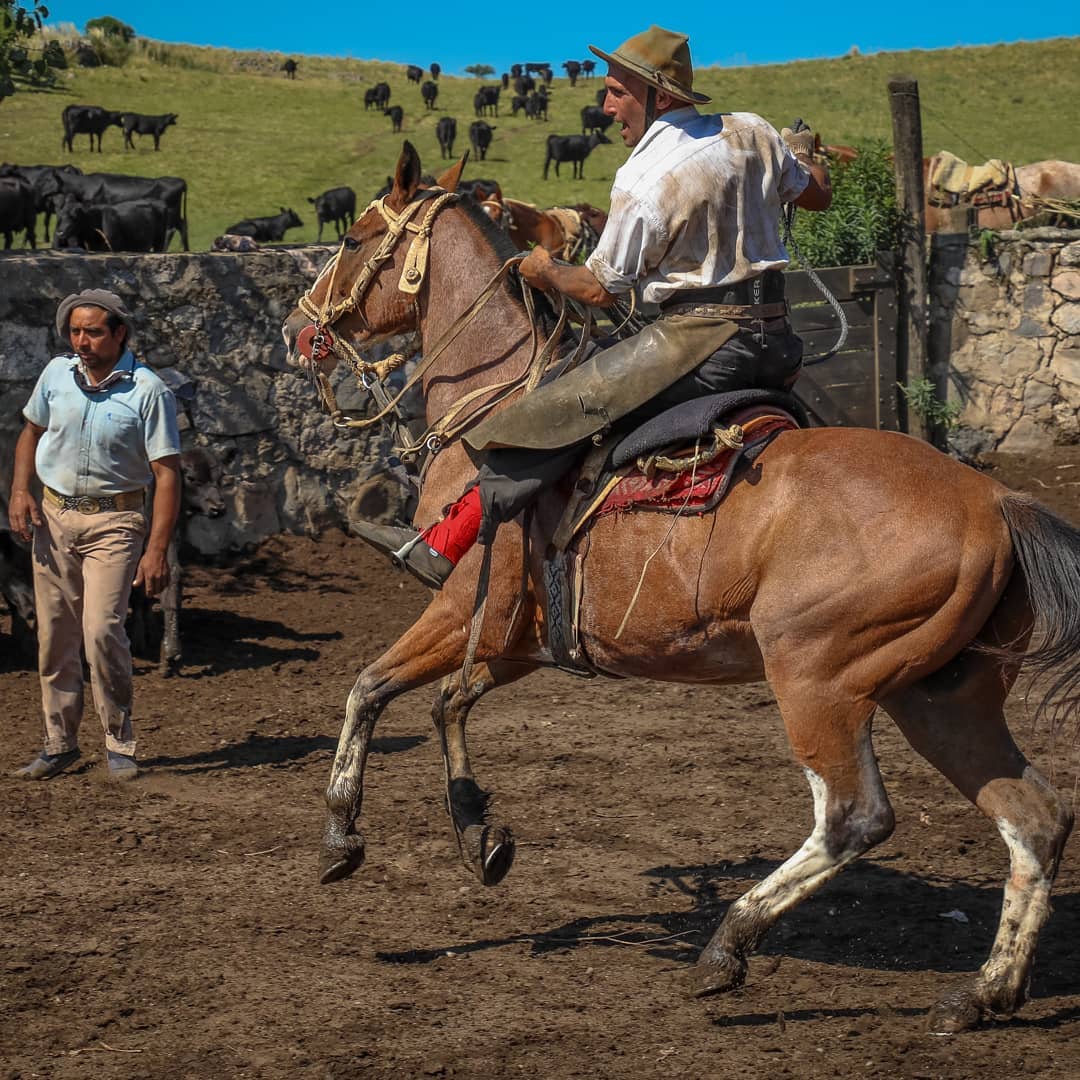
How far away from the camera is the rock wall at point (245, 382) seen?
1111 centimetres

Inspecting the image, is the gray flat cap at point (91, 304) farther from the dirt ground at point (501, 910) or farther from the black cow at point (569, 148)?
the black cow at point (569, 148)

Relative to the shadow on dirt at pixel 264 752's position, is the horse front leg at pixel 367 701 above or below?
above

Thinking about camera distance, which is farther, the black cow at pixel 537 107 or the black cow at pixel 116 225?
the black cow at pixel 537 107

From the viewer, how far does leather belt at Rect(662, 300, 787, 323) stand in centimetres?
477

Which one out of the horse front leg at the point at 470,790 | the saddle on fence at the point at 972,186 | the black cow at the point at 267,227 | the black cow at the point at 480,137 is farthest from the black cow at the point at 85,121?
the horse front leg at the point at 470,790

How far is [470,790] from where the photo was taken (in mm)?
5441

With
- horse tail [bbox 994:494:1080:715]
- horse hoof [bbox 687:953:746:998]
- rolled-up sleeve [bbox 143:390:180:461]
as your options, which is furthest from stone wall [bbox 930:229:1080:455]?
horse hoof [bbox 687:953:746:998]

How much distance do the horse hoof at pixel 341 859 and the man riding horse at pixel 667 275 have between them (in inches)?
45.8

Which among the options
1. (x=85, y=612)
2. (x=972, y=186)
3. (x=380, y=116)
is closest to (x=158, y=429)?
(x=85, y=612)

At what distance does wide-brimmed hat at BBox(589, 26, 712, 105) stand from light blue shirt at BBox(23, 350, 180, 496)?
321 centimetres

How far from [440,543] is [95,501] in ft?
8.93

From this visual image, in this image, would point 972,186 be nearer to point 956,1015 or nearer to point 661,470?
point 661,470

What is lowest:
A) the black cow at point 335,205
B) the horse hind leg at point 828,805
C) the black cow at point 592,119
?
the horse hind leg at point 828,805

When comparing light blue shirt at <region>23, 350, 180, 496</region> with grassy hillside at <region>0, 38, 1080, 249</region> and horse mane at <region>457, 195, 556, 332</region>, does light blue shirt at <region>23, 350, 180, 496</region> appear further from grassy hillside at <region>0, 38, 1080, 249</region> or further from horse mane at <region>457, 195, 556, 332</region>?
grassy hillside at <region>0, 38, 1080, 249</region>
